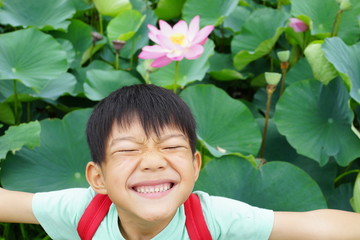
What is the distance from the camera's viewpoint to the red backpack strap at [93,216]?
1.03 metres

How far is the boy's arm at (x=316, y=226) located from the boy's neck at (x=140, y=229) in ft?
0.74

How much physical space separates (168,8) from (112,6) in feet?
1.03

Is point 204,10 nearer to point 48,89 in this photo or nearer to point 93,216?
point 48,89

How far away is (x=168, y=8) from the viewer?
226 centimetres

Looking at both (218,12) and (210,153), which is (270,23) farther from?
(210,153)

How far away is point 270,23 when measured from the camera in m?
1.93

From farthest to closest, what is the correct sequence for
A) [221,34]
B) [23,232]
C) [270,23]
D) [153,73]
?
[221,34], [270,23], [153,73], [23,232]

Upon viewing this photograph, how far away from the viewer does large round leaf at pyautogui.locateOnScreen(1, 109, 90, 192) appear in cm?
147

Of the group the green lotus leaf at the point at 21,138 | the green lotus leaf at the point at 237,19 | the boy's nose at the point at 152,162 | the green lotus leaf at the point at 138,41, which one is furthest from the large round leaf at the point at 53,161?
the green lotus leaf at the point at 237,19

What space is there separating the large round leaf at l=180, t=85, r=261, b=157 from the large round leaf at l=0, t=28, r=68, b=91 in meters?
0.45

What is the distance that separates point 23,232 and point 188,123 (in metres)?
0.76

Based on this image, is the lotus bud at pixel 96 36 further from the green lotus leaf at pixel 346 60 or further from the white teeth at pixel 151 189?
the white teeth at pixel 151 189

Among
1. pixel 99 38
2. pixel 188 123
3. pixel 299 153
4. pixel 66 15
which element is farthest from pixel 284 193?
pixel 66 15

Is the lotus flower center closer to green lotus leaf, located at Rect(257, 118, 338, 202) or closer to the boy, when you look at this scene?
green lotus leaf, located at Rect(257, 118, 338, 202)
